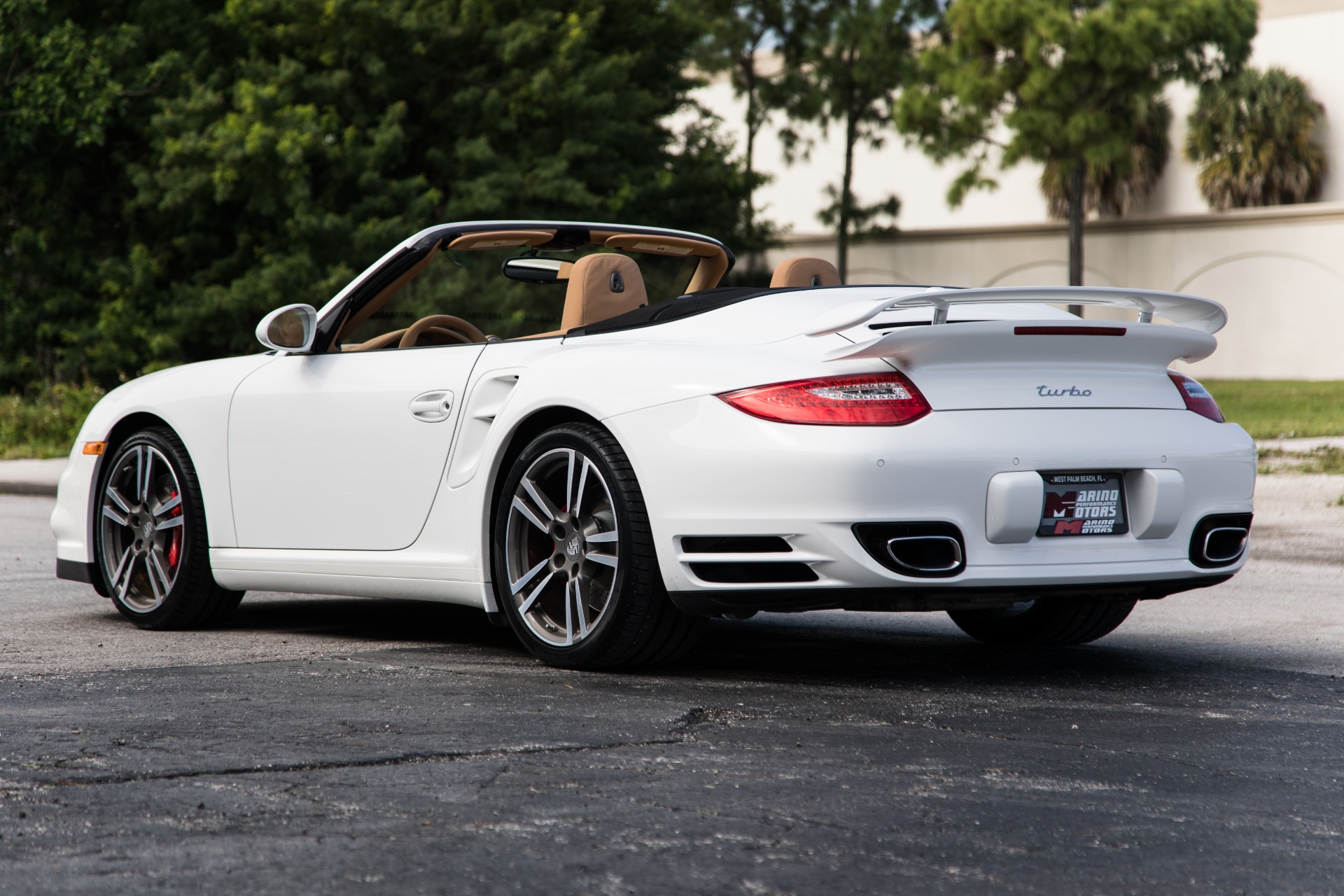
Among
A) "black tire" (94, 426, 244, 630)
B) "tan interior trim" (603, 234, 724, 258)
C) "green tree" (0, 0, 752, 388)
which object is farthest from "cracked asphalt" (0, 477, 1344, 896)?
"green tree" (0, 0, 752, 388)

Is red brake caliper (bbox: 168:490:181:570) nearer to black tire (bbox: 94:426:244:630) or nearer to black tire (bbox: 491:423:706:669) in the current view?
black tire (bbox: 94:426:244:630)

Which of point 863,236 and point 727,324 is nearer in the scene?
point 727,324

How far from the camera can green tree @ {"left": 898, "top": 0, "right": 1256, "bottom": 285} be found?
3256 centimetres

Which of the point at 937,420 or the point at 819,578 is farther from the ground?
the point at 937,420

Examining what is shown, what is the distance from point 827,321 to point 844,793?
1.62 meters

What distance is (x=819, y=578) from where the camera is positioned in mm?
4734

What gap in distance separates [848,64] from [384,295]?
110 ft

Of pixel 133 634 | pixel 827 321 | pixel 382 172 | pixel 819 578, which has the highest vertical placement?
pixel 382 172

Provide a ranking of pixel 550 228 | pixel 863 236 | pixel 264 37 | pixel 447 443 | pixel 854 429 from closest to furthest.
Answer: pixel 854 429 < pixel 447 443 < pixel 550 228 < pixel 264 37 < pixel 863 236

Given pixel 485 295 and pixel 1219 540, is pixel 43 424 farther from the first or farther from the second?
pixel 1219 540

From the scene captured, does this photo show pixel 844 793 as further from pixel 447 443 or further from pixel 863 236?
pixel 863 236

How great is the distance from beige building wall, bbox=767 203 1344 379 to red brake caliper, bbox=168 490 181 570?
28.4 metres

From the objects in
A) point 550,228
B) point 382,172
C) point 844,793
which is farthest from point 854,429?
point 382,172

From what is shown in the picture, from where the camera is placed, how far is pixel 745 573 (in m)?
4.81
